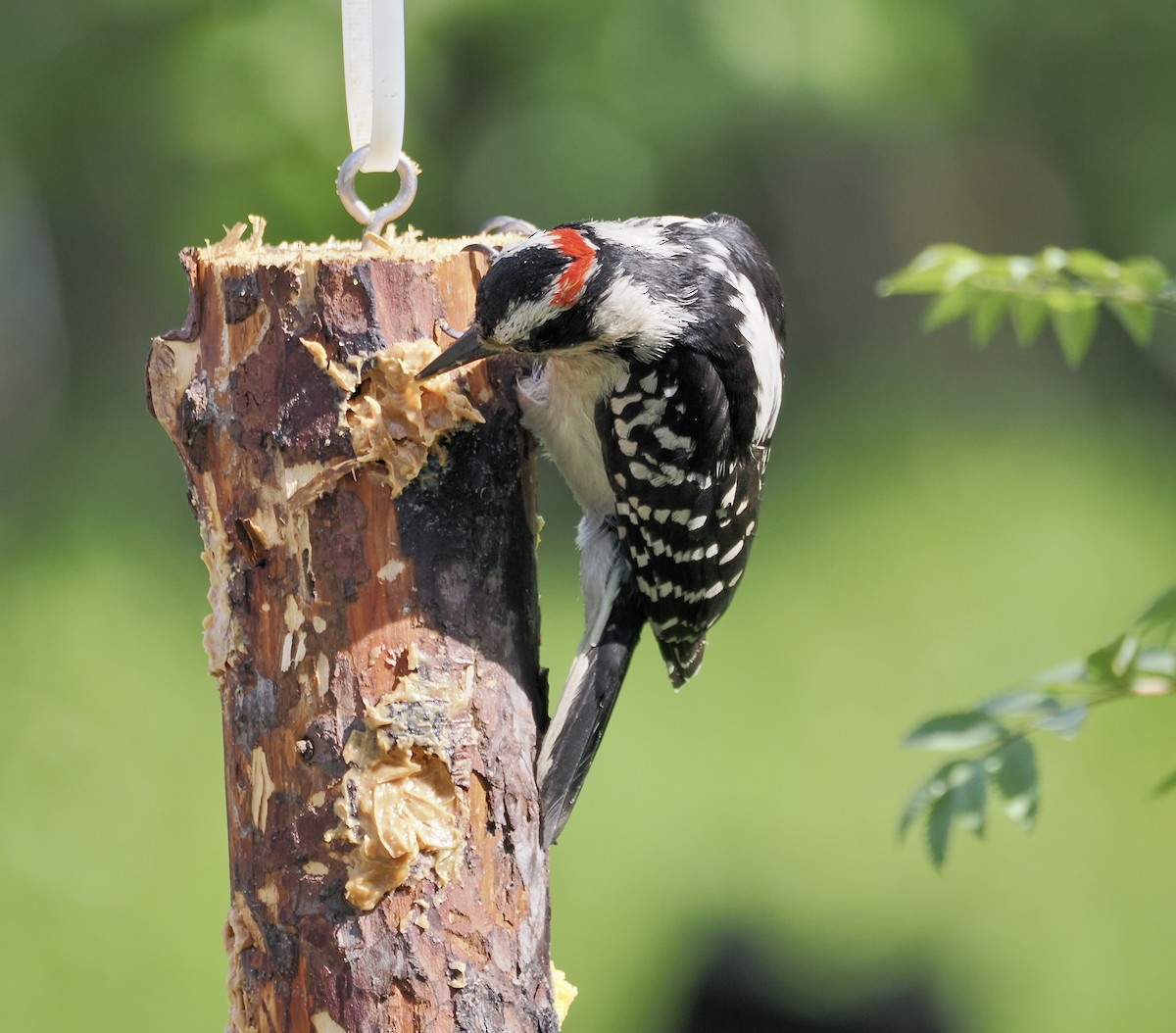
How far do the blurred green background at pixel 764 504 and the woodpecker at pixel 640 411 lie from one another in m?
2.01

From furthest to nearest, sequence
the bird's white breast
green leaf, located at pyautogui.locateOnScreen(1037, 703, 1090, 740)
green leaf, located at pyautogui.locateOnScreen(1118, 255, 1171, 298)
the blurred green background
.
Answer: the blurred green background → the bird's white breast → green leaf, located at pyautogui.locateOnScreen(1118, 255, 1171, 298) → green leaf, located at pyautogui.locateOnScreen(1037, 703, 1090, 740)

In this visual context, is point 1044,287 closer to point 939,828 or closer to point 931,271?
point 931,271

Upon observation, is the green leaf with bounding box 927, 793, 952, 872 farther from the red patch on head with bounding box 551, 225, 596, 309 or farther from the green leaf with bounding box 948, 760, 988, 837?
the red patch on head with bounding box 551, 225, 596, 309

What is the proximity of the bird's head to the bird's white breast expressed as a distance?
50 millimetres

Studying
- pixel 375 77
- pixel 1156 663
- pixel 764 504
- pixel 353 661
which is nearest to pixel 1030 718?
pixel 1156 663

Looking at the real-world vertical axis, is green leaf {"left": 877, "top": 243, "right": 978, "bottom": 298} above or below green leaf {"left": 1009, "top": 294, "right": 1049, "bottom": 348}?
above

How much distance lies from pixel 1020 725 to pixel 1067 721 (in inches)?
3.0

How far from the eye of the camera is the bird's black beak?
4.69 feet

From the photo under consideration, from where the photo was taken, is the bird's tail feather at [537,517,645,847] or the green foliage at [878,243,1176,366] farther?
the bird's tail feather at [537,517,645,847]

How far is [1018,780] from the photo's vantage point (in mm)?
1191

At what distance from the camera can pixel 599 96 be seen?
13.3 feet

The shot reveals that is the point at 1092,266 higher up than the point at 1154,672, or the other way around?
the point at 1092,266

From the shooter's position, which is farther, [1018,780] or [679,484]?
[679,484]

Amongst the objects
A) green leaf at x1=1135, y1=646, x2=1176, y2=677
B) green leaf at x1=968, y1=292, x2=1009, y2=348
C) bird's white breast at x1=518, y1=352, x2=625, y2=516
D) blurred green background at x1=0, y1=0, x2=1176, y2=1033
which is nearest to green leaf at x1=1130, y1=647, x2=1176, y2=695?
green leaf at x1=1135, y1=646, x2=1176, y2=677
